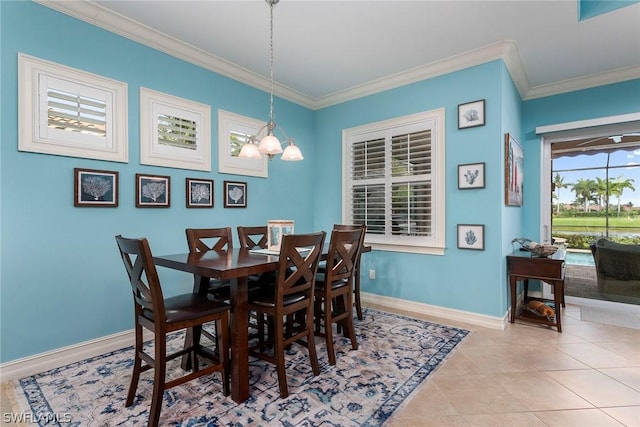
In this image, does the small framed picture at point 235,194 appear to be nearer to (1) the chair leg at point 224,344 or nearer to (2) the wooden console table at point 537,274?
(1) the chair leg at point 224,344

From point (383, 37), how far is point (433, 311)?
2.95 metres

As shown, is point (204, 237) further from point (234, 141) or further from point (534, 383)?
point (534, 383)

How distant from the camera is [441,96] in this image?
3492mm

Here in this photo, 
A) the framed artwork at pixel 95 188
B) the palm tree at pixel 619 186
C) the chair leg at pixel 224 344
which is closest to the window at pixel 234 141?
the framed artwork at pixel 95 188

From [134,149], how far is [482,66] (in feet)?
11.6

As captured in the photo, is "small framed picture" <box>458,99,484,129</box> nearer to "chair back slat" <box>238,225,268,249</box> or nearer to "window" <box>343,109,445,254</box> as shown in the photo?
"window" <box>343,109,445,254</box>

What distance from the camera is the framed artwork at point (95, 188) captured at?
7.98 ft

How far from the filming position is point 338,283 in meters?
2.55

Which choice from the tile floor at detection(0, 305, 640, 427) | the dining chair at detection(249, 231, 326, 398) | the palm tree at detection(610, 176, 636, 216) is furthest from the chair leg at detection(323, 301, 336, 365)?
the palm tree at detection(610, 176, 636, 216)

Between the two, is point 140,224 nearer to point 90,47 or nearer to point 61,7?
point 90,47

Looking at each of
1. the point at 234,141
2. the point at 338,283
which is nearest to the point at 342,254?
the point at 338,283

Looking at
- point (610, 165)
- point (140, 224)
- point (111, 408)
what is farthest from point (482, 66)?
point (111, 408)

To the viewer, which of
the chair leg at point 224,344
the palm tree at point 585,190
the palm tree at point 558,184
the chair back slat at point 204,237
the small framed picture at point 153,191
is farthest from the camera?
the palm tree at point 558,184

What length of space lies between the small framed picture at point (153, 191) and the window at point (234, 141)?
0.65 metres
